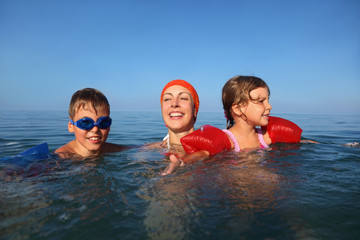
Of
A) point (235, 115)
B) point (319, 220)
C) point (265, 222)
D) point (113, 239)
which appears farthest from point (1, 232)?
point (235, 115)

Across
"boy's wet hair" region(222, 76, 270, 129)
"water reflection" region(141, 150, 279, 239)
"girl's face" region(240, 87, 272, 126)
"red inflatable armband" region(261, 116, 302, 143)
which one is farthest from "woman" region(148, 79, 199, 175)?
"red inflatable armband" region(261, 116, 302, 143)

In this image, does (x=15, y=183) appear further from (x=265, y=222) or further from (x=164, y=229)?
(x=265, y=222)

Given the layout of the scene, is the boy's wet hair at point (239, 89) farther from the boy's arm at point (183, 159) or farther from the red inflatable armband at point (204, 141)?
the boy's arm at point (183, 159)

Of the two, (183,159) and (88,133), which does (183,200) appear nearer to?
(183,159)

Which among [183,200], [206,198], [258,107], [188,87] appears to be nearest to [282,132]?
[258,107]

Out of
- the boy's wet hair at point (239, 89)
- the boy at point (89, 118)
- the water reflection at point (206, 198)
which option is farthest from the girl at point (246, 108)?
the boy at point (89, 118)

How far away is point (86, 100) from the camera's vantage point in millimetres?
3350

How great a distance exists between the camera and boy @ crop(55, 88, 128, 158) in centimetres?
331

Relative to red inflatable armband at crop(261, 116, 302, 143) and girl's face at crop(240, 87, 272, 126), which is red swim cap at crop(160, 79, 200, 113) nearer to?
girl's face at crop(240, 87, 272, 126)

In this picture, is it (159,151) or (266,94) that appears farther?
(159,151)

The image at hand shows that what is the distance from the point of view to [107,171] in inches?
107

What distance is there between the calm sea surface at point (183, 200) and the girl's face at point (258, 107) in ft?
2.41

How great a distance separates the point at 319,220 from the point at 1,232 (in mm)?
2057

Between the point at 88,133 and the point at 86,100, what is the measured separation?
490 mm
